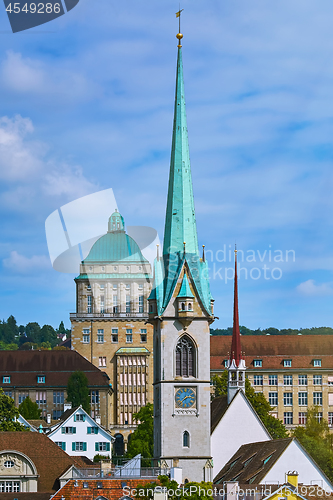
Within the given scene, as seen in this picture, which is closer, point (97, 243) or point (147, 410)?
point (147, 410)

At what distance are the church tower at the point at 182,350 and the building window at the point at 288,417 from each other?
278ft

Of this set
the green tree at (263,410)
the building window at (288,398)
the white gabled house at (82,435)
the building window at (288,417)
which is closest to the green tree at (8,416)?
the white gabled house at (82,435)

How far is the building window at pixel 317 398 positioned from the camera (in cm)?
16125

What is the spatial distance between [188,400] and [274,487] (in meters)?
12.9

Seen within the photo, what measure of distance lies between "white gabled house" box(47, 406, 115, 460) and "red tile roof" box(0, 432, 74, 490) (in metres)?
42.0

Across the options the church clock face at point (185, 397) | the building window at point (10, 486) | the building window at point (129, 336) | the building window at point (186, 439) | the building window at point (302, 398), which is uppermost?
the building window at point (129, 336)

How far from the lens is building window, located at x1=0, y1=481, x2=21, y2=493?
75.6 m

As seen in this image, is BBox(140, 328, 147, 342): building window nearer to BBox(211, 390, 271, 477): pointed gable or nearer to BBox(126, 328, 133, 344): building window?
BBox(126, 328, 133, 344): building window

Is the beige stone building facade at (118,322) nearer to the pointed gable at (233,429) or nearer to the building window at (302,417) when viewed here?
the building window at (302,417)

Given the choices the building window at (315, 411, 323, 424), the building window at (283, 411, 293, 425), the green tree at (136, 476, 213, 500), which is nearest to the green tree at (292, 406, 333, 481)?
the building window at (315, 411, 323, 424)

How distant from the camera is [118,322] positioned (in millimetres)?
172750

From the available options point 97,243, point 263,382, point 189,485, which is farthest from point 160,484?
point 97,243

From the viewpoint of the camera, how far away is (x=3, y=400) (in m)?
100

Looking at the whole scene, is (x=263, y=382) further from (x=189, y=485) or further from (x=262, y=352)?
(x=189, y=485)
